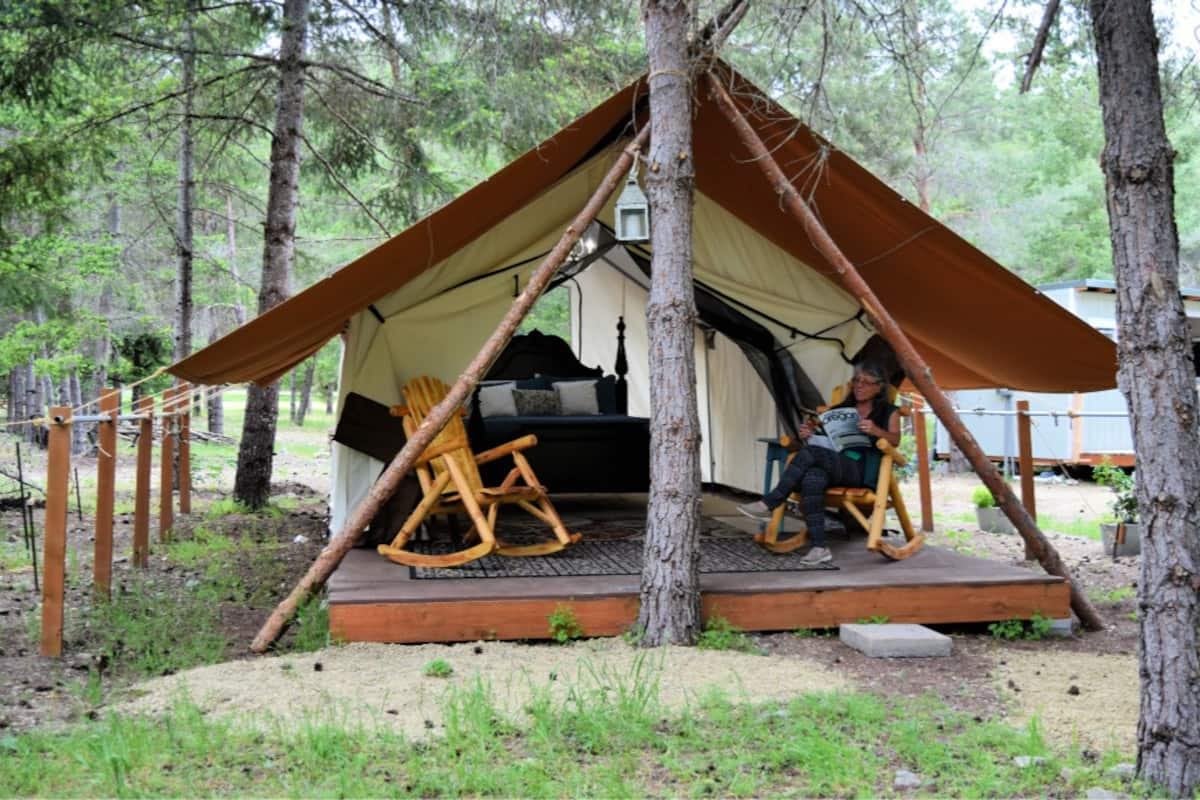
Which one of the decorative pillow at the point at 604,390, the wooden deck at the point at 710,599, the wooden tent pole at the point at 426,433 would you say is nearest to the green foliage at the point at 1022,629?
the wooden deck at the point at 710,599

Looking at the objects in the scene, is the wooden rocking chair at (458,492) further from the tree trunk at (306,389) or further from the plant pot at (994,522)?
the tree trunk at (306,389)

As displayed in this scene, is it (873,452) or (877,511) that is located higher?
(873,452)

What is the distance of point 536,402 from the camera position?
759cm

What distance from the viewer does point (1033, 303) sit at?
4.77 m

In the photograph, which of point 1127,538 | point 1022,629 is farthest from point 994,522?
point 1022,629

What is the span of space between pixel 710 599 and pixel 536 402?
376 centimetres

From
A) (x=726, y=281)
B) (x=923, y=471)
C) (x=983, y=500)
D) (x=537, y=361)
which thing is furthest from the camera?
(x=537, y=361)

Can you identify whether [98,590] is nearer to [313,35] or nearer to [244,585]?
[244,585]

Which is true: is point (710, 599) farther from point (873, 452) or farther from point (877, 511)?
point (873, 452)

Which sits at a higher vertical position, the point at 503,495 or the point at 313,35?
the point at 313,35

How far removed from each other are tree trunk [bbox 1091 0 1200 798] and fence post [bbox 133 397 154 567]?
14.5 ft

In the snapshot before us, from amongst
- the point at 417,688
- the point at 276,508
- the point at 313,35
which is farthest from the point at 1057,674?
the point at 313,35

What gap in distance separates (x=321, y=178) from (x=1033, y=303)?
6314mm

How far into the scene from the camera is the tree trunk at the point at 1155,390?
239 centimetres
